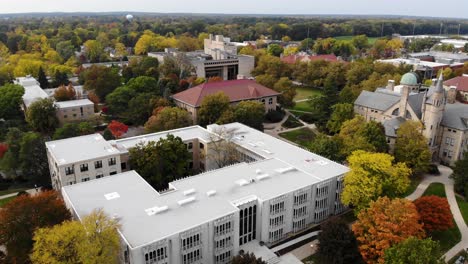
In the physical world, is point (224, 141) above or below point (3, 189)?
above

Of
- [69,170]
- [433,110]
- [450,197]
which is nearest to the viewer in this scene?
[69,170]

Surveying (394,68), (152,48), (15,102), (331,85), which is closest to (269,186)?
(331,85)

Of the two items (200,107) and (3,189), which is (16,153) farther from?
(200,107)

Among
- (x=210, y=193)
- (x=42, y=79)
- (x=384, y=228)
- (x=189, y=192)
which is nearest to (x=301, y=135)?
(x=210, y=193)

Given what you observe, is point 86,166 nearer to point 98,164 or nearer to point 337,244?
point 98,164

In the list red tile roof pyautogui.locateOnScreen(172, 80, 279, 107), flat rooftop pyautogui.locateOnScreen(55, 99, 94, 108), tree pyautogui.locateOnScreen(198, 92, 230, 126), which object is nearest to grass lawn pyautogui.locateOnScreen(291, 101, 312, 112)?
red tile roof pyautogui.locateOnScreen(172, 80, 279, 107)

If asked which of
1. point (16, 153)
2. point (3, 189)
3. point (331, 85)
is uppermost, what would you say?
point (331, 85)
